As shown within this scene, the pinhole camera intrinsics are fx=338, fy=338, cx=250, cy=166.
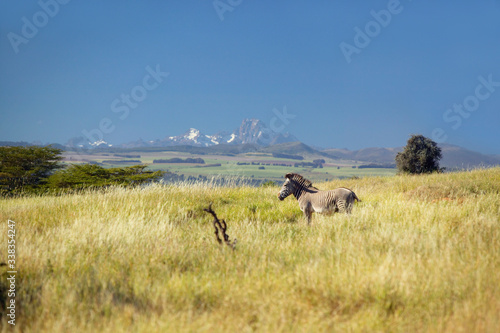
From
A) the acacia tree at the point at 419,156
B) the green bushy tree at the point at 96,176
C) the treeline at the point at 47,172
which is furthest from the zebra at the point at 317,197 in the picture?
the acacia tree at the point at 419,156

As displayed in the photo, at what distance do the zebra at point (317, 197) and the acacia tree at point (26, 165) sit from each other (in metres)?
24.2

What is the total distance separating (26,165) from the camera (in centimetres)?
2809

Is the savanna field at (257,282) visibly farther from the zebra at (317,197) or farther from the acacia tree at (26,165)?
the acacia tree at (26,165)

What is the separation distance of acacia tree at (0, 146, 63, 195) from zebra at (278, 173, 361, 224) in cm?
2418

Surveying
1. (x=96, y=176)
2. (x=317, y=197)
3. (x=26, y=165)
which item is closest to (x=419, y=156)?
(x=317, y=197)

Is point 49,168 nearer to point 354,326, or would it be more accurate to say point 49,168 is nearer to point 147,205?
point 147,205

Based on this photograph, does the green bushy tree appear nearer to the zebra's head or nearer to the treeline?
the treeline

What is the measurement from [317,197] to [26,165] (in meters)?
28.4

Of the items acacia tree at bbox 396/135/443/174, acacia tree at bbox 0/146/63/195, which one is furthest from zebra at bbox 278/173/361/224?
acacia tree at bbox 396/135/443/174

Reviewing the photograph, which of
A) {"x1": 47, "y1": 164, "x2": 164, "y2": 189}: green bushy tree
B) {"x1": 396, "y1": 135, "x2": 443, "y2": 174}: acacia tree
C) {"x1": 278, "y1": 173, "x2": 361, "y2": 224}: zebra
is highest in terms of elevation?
{"x1": 396, "y1": 135, "x2": 443, "y2": 174}: acacia tree

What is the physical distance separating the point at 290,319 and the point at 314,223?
500 cm

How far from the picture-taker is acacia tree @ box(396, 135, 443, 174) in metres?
31.9

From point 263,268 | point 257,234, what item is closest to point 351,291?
point 263,268

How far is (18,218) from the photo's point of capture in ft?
29.0
